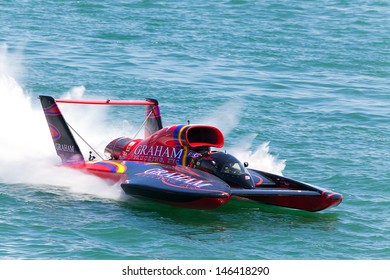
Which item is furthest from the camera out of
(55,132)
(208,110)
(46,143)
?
(208,110)

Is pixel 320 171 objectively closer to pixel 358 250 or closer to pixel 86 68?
pixel 358 250

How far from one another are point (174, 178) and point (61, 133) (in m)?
3.95

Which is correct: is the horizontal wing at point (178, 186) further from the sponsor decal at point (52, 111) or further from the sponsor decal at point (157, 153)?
the sponsor decal at point (52, 111)

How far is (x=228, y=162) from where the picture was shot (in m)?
15.8

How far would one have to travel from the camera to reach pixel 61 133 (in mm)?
18078

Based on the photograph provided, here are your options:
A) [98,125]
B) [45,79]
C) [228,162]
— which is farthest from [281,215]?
[45,79]

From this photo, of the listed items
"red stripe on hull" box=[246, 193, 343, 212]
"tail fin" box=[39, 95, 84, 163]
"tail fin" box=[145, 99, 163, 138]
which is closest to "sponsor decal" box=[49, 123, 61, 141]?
"tail fin" box=[39, 95, 84, 163]

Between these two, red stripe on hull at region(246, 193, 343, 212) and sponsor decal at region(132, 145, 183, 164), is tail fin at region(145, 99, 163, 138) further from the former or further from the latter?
red stripe on hull at region(246, 193, 343, 212)

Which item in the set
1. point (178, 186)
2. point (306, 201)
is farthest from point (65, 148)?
point (306, 201)

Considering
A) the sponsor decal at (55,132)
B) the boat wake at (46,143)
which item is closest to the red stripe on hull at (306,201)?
the boat wake at (46,143)

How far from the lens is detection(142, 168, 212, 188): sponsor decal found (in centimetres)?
1505

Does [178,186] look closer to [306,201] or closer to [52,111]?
[306,201]

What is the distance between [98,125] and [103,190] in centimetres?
588

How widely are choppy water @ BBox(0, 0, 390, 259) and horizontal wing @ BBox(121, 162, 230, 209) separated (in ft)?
1.26
